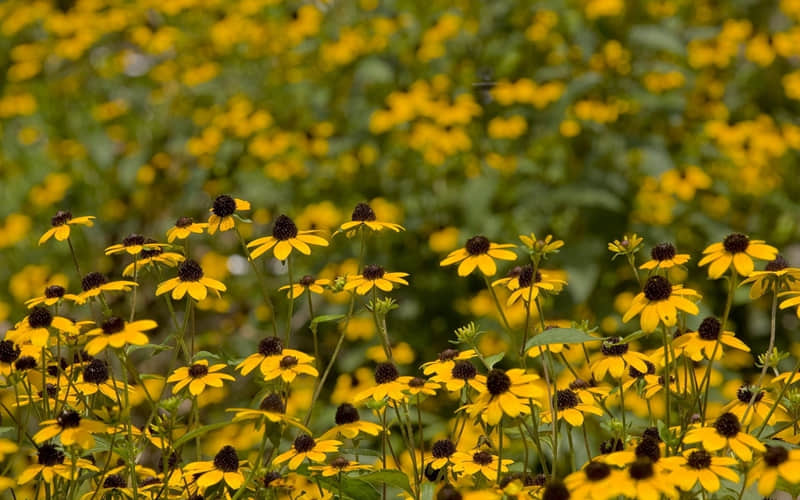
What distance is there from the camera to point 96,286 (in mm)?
1134

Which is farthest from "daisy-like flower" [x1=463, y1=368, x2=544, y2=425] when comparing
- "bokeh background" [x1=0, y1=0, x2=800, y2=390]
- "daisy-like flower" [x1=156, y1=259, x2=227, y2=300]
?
"bokeh background" [x1=0, y1=0, x2=800, y2=390]

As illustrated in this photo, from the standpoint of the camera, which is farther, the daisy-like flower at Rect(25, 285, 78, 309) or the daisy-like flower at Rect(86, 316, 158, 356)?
the daisy-like flower at Rect(25, 285, 78, 309)

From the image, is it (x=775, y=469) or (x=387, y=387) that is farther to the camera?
(x=387, y=387)

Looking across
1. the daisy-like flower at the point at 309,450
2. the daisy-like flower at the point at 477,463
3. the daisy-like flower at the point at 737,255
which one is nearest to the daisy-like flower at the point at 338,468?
the daisy-like flower at the point at 309,450

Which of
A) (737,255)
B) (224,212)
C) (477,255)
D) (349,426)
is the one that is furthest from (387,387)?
(737,255)

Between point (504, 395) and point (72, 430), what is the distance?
45 cm

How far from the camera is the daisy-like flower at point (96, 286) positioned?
107 centimetres

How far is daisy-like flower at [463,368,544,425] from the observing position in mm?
957

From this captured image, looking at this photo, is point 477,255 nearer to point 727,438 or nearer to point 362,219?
point 362,219

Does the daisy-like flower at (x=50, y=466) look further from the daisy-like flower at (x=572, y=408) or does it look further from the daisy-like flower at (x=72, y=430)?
the daisy-like flower at (x=572, y=408)

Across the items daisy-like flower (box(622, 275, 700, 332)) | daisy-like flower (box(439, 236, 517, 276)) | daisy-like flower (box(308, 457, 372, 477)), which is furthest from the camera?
daisy-like flower (box(439, 236, 517, 276))

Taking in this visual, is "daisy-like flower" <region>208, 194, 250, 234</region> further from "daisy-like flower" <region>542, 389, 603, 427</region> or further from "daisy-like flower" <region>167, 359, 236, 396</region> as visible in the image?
"daisy-like flower" <region>542, 389, 603, 427</region>

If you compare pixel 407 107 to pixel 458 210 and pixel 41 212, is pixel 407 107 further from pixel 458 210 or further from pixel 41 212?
pixel 41 212

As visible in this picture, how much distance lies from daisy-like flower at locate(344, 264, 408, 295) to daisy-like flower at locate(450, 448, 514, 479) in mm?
242
